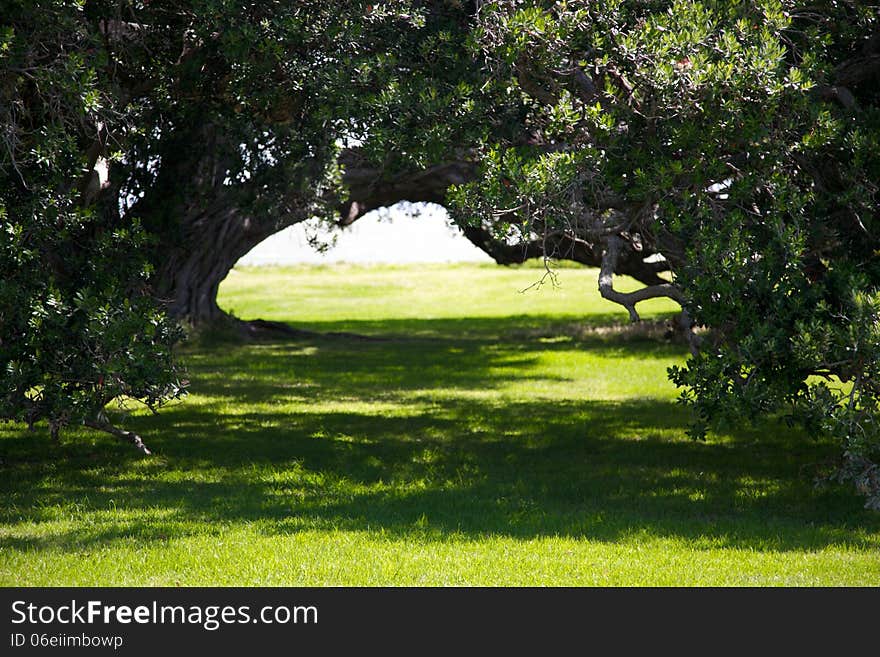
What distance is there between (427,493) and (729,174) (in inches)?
168

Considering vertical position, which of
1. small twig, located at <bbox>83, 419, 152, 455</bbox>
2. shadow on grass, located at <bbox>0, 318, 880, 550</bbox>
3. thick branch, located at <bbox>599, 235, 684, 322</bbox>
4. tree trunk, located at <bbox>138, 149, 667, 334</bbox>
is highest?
tree trunk, located at <bbox>138, 149, 667, 334</bbox>

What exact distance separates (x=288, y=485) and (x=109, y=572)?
3.35m

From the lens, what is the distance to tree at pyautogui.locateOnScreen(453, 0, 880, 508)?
898 centimetres

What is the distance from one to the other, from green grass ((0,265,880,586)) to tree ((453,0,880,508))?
1245 mm

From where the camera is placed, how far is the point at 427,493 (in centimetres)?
1041

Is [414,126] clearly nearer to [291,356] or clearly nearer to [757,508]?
[757,508]

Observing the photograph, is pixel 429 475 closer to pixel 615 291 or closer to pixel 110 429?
pixel 615 291

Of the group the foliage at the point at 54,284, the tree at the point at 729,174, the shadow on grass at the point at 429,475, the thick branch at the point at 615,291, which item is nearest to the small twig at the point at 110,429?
the foliage at the point at 54,284

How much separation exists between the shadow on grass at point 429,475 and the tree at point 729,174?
1.07m

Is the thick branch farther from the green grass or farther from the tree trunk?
the tree trunk

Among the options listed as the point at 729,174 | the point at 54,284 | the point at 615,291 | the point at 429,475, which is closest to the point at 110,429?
the point at 54,284

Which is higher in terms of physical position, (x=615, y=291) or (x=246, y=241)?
(x=246, y=241)

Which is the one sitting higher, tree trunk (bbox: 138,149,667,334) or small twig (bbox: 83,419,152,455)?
tree trunk (bbox: 138,149,667,334)

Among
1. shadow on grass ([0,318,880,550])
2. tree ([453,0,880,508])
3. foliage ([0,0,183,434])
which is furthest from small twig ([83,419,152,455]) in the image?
Answer: tree ([453,0,880,508])
